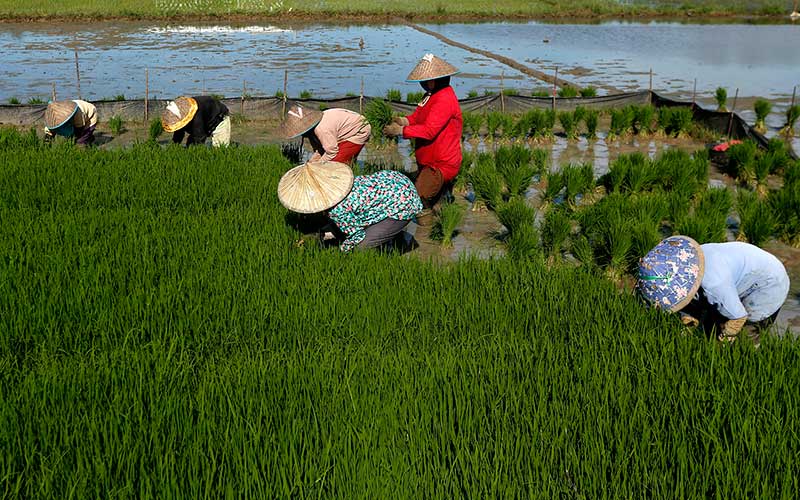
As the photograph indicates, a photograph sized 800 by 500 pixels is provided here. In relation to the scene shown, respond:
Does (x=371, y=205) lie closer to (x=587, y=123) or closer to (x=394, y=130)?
(x=394, y=130)

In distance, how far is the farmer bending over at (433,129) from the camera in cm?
509

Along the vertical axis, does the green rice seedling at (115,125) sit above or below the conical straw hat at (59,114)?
below

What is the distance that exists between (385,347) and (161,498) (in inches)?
48.4

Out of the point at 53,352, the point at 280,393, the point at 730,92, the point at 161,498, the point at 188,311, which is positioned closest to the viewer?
the point at 161,498

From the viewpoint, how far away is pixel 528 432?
2.41 meters

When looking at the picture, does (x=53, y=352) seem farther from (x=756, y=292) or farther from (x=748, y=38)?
(x=748, y=38)

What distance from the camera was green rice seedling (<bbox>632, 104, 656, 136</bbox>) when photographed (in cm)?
940

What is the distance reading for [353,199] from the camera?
405 cm

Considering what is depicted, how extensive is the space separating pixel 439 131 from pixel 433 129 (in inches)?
2.5

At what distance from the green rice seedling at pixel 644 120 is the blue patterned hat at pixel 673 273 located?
6.93 m

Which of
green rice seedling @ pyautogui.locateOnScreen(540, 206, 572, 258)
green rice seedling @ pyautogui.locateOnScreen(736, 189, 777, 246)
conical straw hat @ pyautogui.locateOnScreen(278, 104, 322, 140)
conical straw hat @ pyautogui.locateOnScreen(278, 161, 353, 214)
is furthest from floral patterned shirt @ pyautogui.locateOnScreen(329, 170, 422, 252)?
green rice seedling @ pyautogui.locateOnScreen(736, 189, 777, 246)

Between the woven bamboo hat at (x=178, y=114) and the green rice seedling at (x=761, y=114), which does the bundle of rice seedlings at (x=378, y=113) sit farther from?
the green rice seedling at (x=761, y=114)

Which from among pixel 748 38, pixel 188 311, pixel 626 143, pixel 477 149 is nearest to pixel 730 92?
pixel 626 143

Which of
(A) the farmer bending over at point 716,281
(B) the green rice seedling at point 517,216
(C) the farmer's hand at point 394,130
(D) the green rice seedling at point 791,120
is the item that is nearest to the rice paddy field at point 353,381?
(A) the farmer bending over at point 716,281
